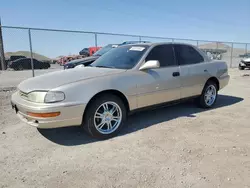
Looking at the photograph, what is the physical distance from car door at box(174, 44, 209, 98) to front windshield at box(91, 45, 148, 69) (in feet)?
3.11

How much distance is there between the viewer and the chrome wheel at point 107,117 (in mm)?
3757

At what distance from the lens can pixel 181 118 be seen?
4.82m

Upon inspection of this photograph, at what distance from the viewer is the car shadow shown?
378 cm

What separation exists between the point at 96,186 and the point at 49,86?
166cm

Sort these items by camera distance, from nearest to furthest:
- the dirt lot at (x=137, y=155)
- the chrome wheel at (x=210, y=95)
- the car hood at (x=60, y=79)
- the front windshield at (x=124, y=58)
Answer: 1. the dirt lot at (x=137, y=155)
2. the car hood at (x=60, y=79)
3. the front windshield at (x=124, y=58)
4. the chrome wheel at (x=210, y=95)

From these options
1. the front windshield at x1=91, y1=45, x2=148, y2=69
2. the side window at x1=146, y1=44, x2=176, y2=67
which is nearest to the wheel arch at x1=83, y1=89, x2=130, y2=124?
the front windshield at x1=91, y1=45, x2=148, y2=69

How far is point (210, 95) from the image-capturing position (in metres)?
5.70

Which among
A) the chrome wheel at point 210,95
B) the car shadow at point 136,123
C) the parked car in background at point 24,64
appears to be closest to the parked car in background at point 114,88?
the chrome wheel at point 210,95

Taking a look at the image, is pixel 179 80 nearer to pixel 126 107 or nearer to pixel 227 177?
pixel 126 107

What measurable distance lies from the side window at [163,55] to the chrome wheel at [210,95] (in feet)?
4.66

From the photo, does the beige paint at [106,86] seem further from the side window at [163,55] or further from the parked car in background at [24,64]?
the parked car in background at [24,64]

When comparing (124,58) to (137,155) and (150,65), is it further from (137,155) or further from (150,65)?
(137,155)

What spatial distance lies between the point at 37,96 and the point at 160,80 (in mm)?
2256

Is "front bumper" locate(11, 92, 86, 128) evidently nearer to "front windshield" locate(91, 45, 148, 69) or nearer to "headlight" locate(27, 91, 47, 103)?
"headlight" locate(27, 91, 47, 103)
